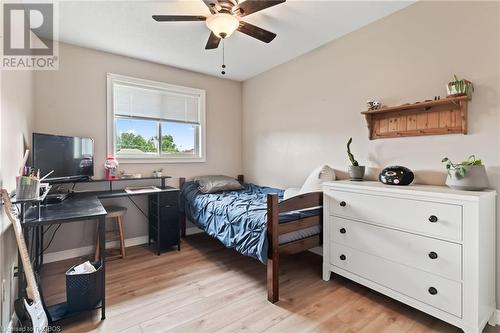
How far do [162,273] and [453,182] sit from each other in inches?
108

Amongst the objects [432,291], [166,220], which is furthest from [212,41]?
[432,291]

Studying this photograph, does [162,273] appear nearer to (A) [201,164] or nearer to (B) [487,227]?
(A) [201,164]

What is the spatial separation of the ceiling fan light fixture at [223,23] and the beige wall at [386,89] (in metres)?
1.45

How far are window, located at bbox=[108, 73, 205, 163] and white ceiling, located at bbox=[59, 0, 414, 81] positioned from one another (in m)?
0.44

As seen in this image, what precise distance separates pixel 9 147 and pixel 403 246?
2.99m

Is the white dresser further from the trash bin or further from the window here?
the window

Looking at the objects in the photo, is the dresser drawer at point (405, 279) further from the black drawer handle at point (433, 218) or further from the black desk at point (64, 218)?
the black desk at point (64, 218)

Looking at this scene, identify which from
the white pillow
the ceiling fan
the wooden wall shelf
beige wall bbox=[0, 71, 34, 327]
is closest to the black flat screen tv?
beige wall bbox=[0, 71, 34, 327]

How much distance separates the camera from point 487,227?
5.53 ft

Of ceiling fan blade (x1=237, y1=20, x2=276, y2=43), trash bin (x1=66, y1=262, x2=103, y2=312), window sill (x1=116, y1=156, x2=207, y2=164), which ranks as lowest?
trash bin (x1=66, y1=262, x2=103, y2=312)

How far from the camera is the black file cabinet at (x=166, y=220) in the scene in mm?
3092

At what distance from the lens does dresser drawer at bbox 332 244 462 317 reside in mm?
1631

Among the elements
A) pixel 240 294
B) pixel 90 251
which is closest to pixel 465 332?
pixel 240 294

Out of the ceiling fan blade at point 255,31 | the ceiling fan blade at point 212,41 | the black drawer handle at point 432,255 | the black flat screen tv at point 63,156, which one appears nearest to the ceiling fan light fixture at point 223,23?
the ceiling fan blade at point 255,31
